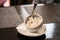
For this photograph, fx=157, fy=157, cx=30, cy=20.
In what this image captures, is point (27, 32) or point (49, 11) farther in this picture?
point (49, 11)

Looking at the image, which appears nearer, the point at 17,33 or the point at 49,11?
the point at 17,33

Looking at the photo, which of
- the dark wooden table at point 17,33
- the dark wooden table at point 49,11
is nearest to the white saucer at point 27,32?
the dark wooden table at point 17,33

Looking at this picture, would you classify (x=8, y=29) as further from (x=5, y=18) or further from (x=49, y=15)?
(x=49, y=15)

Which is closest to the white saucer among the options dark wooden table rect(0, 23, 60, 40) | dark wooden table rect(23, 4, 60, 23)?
dark wooden table rect(0, 23, 60, 40)

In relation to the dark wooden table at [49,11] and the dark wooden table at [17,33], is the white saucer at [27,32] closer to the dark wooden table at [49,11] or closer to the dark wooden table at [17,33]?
the dark wooden table at [17,33]

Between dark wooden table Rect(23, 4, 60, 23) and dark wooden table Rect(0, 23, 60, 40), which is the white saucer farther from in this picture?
dark wooden table Rect(23, 4, 60, 23)

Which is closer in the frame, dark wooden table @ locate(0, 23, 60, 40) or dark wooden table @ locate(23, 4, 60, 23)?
dark wooden table @ locate(0, 23, 60, 40)

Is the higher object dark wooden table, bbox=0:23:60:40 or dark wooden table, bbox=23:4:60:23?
dark wooden table, bbox=23:4:60:23

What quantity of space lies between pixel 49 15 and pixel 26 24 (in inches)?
14.8

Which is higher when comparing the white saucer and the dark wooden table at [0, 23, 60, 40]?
the white saucer

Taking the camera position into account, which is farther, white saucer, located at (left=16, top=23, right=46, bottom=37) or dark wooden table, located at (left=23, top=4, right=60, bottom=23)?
dark wooden table, located at (left=23, top=4, right=60, bottom=23)

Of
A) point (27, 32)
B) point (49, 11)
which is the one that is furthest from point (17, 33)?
point (49, 11)

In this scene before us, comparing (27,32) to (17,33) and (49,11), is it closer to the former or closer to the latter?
(17,33)

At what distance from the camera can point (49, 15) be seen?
1332mm
